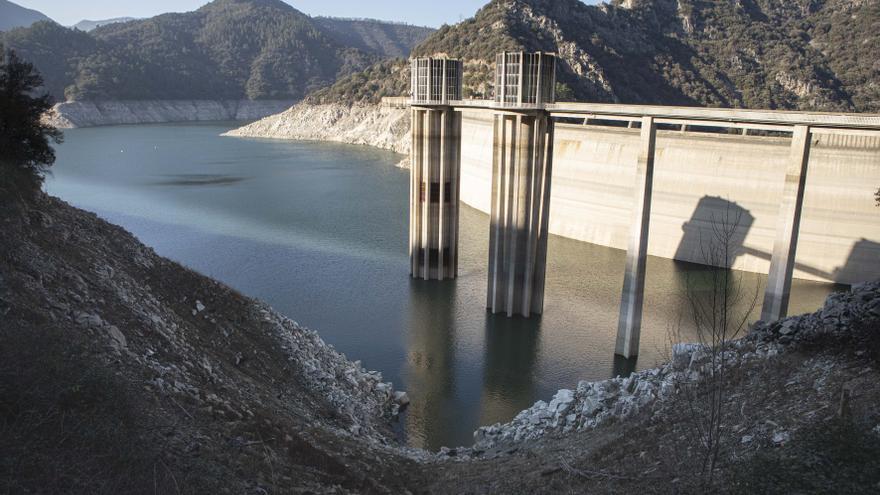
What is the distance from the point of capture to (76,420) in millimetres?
7973

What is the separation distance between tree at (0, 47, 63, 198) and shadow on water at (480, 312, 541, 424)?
1260 cm

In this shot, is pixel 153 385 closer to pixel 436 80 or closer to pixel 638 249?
pixel 638 249

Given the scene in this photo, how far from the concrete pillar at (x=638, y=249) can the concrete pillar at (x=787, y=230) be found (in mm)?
3669

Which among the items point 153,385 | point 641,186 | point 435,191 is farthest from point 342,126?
point 153,385

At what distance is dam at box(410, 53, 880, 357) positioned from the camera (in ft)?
65.4

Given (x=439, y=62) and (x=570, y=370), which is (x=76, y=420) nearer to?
(x=570, y=370)

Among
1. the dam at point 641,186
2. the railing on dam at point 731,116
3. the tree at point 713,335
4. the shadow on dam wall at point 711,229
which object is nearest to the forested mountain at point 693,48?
the dam at point 641,186

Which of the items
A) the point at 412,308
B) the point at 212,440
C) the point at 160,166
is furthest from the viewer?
the point at 160,166

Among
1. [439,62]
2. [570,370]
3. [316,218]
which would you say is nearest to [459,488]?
[570,370]

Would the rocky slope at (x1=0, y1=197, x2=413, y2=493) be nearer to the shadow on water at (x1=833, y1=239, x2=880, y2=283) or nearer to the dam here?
the dam

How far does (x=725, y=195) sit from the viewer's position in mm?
31875

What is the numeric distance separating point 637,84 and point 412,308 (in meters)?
59.7

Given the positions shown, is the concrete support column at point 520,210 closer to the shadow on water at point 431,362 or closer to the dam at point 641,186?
the dam at point 641,186

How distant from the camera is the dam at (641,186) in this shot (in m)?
19.9
